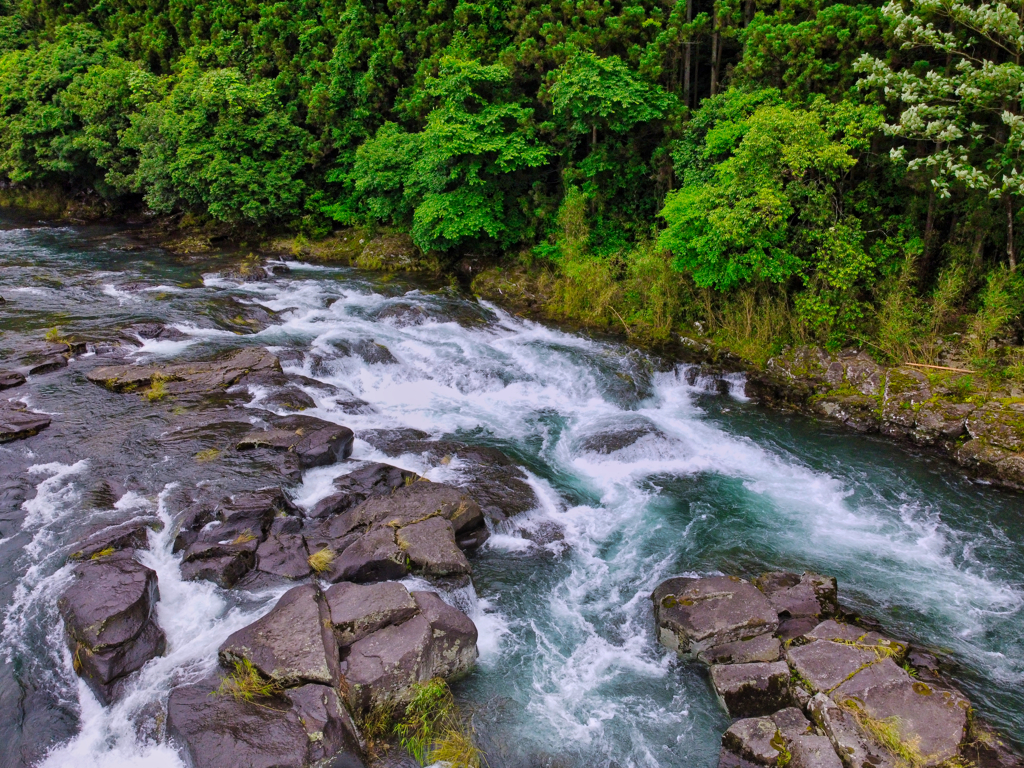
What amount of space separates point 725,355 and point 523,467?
6.07 metres

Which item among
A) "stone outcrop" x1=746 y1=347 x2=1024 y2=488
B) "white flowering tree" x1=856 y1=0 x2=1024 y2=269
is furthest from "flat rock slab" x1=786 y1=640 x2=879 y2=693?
"white flowering tree" x1=856 y1=0 x2=1024 y2=269

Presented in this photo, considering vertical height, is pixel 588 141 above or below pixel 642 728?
above

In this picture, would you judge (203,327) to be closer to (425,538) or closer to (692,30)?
(425,538)

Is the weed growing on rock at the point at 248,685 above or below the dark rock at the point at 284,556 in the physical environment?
below

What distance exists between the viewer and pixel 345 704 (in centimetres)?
620

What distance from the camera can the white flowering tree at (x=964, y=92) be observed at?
34.3 ft

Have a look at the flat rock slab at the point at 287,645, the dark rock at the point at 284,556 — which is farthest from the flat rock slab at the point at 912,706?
the dark rock at the point at 284,556

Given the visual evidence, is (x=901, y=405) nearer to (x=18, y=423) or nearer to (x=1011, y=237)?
(x=1011, y=237)

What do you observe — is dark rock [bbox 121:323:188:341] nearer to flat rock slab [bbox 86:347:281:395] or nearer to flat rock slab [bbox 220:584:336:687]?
flat rock slab [bbox 86:347:281:395]

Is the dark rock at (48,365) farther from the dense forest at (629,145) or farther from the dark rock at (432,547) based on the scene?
the dense forest at (629,145)

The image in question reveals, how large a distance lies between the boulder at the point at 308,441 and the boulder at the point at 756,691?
675 cm

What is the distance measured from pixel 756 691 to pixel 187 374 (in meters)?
11.6

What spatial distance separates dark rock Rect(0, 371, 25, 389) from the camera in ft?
39.1

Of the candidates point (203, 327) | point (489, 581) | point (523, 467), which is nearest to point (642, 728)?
point (489, 581)
